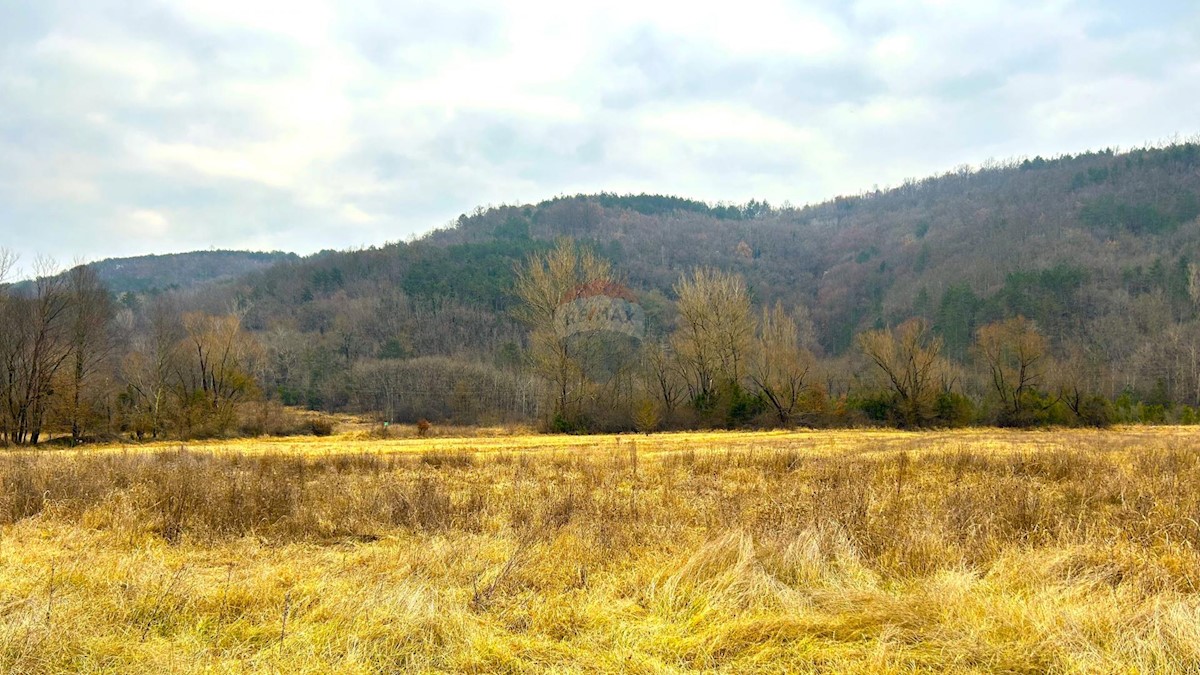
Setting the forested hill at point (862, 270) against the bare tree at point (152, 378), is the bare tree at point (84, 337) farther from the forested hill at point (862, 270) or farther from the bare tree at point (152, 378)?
the forested hill at point (862, 270)

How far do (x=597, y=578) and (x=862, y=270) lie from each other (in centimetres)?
12666

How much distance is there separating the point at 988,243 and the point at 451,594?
124555 millimetres

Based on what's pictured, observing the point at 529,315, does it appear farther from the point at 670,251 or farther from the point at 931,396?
the point at 670,251

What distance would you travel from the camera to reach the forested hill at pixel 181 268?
149 metres

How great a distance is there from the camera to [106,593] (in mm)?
5902

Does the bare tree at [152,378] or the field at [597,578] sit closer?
the field at [597,578]

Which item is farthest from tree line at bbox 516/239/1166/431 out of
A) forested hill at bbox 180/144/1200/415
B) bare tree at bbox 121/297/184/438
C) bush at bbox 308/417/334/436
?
forested hill at bbox 180/144/1200/415

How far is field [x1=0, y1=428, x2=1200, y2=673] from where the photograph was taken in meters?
4.82

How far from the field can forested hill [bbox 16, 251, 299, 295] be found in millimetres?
151490

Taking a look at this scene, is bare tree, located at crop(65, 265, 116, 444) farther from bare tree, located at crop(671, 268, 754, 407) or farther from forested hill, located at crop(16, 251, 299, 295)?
forested hill, located at crop(16, 251, 299, 295)

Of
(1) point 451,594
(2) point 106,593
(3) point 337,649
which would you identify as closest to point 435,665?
(3) point 337,649

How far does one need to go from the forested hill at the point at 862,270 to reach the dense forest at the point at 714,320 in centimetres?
47

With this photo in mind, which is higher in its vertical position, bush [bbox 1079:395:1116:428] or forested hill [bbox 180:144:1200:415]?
forested hill [bbox 180:144:1200:415]

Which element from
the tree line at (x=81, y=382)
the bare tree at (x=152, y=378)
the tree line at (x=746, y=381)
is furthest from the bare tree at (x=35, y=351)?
the tree line at (x=746, y=381)
